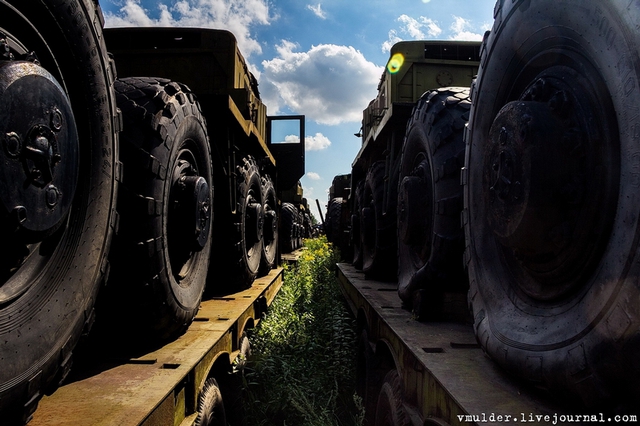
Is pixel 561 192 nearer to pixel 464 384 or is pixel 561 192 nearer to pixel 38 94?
pixel 464 384

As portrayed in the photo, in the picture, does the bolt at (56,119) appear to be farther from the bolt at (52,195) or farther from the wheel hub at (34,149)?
the bolt at (52,195)

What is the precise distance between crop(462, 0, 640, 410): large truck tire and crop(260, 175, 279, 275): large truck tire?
4112 millimetres

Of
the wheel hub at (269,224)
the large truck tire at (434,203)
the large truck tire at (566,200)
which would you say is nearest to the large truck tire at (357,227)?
the wheel hub at (269,224)

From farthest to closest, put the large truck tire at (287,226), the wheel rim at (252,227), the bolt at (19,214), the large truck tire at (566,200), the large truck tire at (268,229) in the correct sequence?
the large truck tire at (287,226) → the large truck tire at (268,229) → the wheel rim at (252,227) → the bolt at (19,214) → the large truck tire at (566,200)

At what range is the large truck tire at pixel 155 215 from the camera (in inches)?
81.2

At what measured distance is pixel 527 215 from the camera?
1.38m

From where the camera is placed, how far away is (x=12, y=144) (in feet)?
3.77

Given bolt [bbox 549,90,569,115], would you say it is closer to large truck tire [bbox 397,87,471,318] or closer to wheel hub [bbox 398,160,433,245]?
large truck tire [bbox 397,87,471,318]

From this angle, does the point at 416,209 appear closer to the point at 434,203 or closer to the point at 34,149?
the point at 434,203

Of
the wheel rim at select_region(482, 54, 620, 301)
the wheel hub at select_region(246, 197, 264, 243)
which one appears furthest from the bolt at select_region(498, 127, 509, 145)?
the wheel hub at select_region(246, 197, 264, 243)

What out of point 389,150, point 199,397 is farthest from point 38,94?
point 389,150

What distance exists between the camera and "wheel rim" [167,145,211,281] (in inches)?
102

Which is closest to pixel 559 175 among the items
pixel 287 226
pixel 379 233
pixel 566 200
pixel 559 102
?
pixel 566 200

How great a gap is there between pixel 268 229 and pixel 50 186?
4914mm
